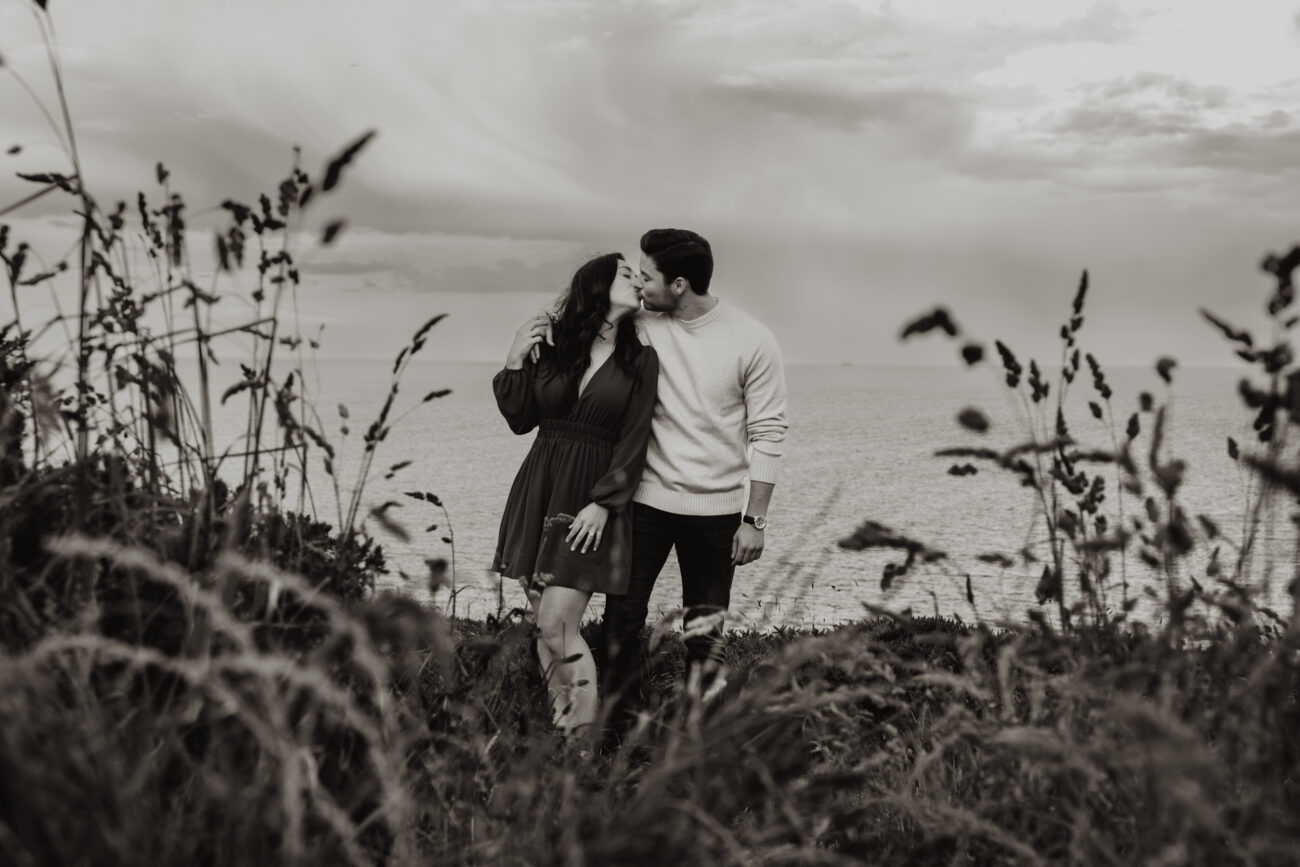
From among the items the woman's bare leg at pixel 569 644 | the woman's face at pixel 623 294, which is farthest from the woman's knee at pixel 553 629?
the woman's face at pixel 623 294

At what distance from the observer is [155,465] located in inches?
140

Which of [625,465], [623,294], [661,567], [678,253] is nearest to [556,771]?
[625,465]

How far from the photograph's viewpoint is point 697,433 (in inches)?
200

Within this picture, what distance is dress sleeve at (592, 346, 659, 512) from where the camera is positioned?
4824mm

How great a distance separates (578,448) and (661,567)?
70 cm

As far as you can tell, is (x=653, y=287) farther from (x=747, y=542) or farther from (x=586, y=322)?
(x=747, y=542)

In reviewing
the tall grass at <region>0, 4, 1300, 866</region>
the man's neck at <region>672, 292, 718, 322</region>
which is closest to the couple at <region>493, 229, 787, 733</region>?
the man's neck at <region>672, 292, 718, 322</region>

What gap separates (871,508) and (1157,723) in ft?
48.9

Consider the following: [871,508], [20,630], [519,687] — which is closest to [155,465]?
[20,630]

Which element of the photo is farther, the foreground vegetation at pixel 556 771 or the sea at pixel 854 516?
the sea at pixel 854 516

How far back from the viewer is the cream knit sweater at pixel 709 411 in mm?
5090

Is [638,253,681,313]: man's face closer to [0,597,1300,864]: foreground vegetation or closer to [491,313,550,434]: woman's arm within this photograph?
[491,313,550,434]: woman's arm

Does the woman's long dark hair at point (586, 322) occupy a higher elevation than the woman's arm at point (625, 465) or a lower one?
higher

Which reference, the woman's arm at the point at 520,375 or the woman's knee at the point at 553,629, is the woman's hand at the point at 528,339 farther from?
the woman's knee at the point at 553,629
